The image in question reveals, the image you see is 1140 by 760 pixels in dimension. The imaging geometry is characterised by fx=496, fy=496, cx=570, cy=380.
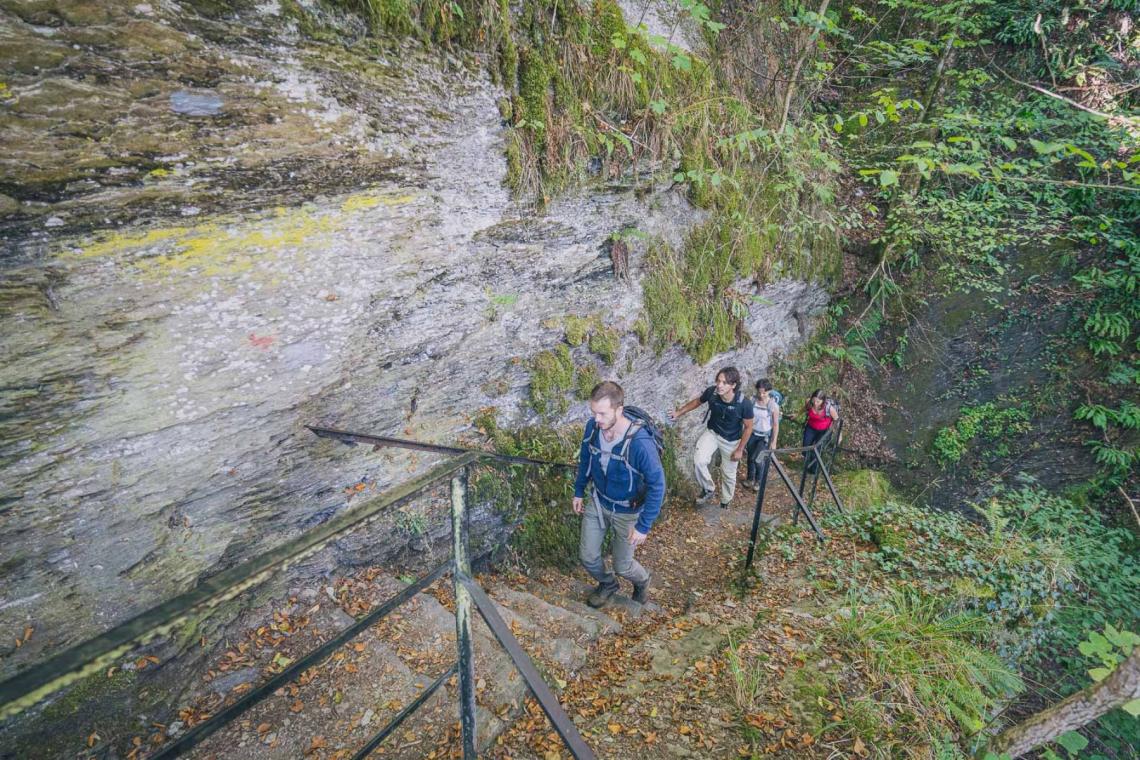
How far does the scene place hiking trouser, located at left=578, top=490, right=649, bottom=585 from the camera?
4254 millimetres

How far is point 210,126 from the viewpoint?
120 inches

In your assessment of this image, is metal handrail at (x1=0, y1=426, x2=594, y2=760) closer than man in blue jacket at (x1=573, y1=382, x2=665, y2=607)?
Yes

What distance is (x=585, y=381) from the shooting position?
572 centimetres

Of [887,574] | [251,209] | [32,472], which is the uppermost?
[251,209]

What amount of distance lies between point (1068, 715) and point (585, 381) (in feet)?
14.7

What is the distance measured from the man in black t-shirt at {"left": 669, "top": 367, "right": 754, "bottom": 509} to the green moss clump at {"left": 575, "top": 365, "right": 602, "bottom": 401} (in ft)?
3.75

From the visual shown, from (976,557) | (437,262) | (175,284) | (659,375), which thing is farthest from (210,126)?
(976,557)

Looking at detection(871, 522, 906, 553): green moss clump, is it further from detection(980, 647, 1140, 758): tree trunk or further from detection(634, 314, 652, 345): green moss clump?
detection(634, 314, 652, 345): green moss clump

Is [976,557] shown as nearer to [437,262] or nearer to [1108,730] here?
[1108,730]

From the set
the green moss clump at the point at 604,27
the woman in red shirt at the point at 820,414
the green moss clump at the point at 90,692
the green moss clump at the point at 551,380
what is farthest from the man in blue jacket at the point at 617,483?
the woman in red shirt at the point at 820,414

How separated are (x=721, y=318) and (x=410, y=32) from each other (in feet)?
17.8

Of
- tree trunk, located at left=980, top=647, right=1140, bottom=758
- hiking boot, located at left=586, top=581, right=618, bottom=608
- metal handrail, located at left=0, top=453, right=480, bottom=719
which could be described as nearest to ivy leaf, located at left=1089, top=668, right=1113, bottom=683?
tree trunk, located at left=980, top=647, right=1140, bottom=758

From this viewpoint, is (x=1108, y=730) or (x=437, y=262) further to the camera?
(x=1108, y=730)

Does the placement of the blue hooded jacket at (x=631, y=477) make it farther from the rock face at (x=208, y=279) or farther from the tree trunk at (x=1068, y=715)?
the tree trunk at (x=1068, y=715)
